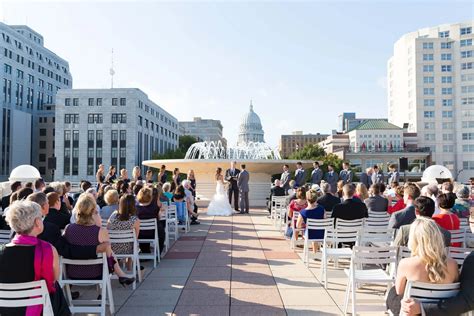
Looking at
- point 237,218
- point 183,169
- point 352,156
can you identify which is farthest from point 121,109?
point 237,218

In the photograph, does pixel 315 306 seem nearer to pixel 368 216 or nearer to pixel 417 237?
pixel 417 237

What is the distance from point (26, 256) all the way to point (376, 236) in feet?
18.5

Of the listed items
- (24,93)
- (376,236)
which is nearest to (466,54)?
(24,93)

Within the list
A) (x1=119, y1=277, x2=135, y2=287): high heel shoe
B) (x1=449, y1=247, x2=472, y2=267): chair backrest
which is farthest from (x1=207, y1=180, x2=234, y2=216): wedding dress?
(x1=449, y1=247, x2=472, y2=267): chair backrest

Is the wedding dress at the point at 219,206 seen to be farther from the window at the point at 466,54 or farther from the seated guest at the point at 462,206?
the window at the point at 466,54

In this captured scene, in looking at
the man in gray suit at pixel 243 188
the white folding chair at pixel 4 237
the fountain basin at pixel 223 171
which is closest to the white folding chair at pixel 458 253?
the white folding chair at pixel 4 237

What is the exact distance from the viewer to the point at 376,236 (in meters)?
7.82

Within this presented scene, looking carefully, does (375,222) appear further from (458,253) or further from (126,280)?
(126,280)

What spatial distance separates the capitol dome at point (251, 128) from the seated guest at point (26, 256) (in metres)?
181

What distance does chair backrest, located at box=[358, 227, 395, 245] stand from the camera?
7.75m

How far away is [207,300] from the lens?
7066 millimetres

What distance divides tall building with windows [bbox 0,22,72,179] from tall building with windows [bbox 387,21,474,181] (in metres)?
85.5

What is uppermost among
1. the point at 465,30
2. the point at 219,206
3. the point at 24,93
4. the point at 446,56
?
the point at 465,30

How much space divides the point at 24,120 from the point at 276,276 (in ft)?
326
